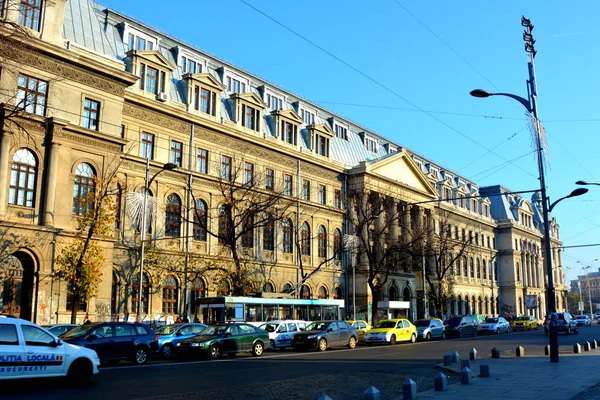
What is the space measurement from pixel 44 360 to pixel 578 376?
14.0 meters

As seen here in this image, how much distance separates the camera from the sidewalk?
505 inches

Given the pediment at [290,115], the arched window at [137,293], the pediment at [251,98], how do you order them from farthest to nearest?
1. the pediment at [290,115]
2. the pediment at [251,98]
3. the arched window at [137,293]

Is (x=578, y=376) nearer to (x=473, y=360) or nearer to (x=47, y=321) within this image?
(x=473, y=360)

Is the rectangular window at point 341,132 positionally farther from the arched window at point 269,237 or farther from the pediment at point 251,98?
the arched window at point 269,237

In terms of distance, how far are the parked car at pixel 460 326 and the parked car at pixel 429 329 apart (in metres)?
2.26

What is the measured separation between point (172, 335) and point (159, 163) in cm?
1488

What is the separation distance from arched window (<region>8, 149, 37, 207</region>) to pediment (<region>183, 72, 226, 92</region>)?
13943 millimetres

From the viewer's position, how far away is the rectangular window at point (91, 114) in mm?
33500

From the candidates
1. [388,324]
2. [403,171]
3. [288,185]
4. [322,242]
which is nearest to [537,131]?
[388,324]

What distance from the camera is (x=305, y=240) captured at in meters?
51.7

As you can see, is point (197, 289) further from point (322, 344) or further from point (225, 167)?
point (322, 344)

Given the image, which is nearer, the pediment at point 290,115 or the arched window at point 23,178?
the arched window at point 23,178

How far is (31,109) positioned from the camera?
31406 mm

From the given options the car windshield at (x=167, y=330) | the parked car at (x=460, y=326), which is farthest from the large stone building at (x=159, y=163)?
the parked car at (x=460, y=326)
